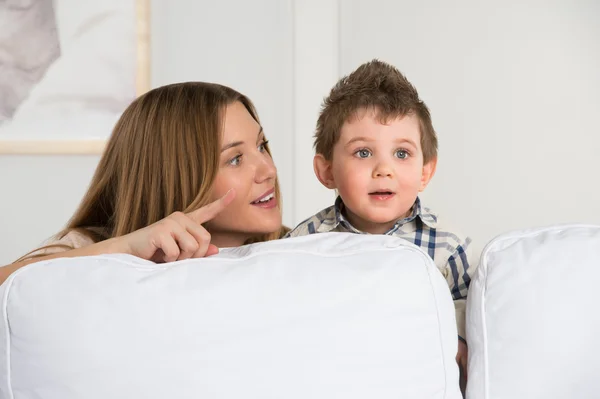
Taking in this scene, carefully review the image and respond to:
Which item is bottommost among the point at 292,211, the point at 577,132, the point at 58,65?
the point at 292,211

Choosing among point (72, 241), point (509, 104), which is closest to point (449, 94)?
point (509, 104)

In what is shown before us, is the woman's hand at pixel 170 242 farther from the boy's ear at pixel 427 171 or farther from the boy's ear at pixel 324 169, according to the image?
the boy's ear at pixel 427 171

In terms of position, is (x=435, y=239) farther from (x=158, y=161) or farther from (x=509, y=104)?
(x=509, y=104)

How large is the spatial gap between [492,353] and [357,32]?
8.71ft

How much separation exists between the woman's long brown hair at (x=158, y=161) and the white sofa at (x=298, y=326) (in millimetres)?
810

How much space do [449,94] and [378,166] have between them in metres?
1.89

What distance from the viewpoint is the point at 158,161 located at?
1.69 meters

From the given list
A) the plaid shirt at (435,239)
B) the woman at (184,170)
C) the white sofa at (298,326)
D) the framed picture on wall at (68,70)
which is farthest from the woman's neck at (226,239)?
the framed picture on wall at (68,70)

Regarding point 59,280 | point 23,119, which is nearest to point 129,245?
point 59,280

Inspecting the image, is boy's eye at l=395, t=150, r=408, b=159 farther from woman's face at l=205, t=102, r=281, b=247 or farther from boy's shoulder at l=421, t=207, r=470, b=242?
woman's face at l=205, t=102, r=281, b=247

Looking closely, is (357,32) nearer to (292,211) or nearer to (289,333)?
(292,211)

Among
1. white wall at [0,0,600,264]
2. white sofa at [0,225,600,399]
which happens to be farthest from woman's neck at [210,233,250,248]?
white wall at [0,0,600,264]

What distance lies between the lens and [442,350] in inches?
30.3

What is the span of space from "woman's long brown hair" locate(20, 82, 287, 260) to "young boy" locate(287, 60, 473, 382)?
0.96 feet
